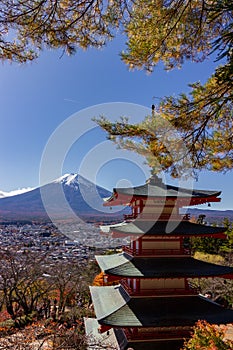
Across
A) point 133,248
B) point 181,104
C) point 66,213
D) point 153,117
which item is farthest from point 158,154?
point 66,213

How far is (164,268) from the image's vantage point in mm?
6555

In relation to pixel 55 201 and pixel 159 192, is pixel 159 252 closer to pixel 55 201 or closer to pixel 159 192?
pixel 159 192

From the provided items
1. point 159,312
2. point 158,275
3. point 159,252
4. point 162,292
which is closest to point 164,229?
point 159,252

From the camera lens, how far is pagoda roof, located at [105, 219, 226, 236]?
6.64 meters

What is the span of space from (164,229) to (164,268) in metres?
0.84

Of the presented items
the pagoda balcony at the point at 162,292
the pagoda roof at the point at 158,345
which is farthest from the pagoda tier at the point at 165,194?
the pagoda roof at the point at 158,345

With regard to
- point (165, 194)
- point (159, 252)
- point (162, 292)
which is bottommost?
point (162, 292)

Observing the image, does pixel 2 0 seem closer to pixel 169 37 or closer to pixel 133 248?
pixel 169 37

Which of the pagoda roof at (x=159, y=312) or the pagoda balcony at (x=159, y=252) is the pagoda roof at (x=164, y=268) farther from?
the pagoda roof at (x=159, y=312)

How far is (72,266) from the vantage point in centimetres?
1773

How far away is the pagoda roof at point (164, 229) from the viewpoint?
6645mm

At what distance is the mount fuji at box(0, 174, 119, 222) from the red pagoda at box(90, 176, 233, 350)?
26297 millimetres

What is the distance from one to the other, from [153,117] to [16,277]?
12735 mm

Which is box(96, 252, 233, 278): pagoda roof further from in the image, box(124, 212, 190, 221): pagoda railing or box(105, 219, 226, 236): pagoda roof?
box(124, 212, 190, 221): pagoda railing
